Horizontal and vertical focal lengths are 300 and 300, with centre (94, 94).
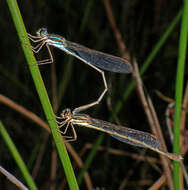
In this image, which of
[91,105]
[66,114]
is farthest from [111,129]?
[66,114]

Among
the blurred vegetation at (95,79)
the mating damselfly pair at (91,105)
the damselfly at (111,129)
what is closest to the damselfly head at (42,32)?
the mating damselfly pair at (91,105)

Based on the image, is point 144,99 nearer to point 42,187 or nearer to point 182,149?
point 182,149

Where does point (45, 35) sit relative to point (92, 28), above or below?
below

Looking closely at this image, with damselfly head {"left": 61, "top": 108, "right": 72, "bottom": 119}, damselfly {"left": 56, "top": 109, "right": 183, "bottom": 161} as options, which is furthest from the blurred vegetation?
damselfly head {"left": 61, "top": 108, "right": 72, "bottom": 119}

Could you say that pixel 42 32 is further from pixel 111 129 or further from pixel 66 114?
pixel 111 129

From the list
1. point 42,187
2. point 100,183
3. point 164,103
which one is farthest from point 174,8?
point 42,187

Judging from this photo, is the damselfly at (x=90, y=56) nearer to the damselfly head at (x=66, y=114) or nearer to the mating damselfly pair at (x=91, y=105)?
the mating damselfly pair at (x=91, y=105)

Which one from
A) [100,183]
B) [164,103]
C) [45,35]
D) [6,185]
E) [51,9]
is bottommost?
[100,183]
